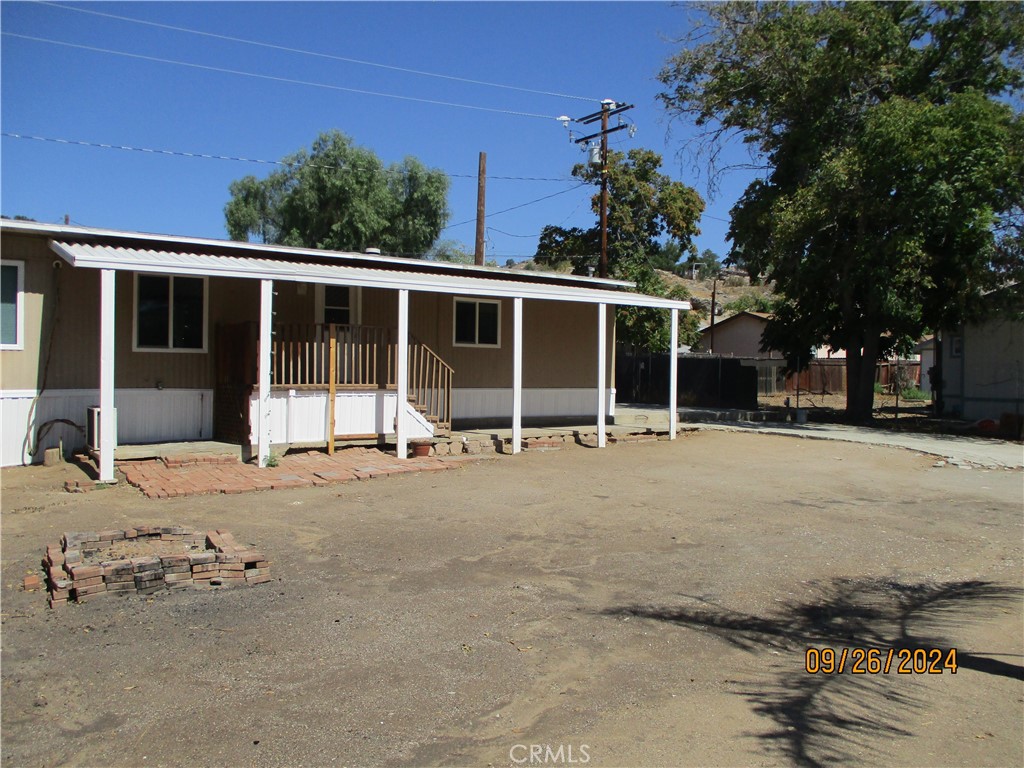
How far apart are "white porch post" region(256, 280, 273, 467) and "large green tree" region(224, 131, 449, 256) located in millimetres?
23043

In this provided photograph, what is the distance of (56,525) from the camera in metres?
7.82

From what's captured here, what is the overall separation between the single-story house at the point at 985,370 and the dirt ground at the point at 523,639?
14757mm

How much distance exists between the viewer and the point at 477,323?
53.5ft

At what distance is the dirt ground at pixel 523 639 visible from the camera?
3.77m

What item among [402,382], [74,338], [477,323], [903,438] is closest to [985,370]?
[903,438]

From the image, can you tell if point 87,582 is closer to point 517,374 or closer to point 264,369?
point 264,369

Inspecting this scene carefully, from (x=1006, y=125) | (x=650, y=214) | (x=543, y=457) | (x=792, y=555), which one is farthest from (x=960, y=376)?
(x=792, y=555)

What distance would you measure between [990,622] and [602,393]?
9.84 metres

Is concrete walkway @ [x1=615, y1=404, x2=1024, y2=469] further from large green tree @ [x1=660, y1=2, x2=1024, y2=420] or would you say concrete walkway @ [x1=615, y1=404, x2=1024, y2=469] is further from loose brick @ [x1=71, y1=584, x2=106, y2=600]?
loose brick @ [x1=71, y1=584, x2=106, y2=600]

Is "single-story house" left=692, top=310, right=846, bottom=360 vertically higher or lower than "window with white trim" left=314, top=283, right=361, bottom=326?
higher

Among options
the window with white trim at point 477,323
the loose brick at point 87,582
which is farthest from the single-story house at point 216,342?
the loose brick at point 87,582

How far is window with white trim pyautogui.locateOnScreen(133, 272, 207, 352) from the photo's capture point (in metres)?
12.5
